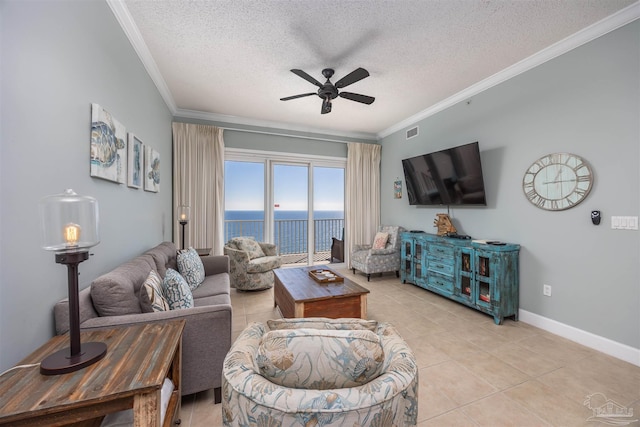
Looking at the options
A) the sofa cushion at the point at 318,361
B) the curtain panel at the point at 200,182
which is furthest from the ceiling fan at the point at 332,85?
the sofa cushion at the point at 318,361

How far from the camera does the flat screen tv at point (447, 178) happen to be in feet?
10.7

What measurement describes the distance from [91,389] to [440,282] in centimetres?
363

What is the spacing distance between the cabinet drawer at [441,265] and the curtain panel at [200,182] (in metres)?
3.37

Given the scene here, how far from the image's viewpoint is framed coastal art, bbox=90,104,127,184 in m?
1.63

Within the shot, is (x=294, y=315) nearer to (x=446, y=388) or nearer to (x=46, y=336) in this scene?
(x=446, y=388)

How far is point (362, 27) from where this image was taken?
2.27 meters

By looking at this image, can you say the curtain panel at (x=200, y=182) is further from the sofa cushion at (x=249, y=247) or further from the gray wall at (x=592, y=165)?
the gray wall at (x=592, y=165)

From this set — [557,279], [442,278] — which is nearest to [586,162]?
[557,279]

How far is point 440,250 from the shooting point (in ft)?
11.6

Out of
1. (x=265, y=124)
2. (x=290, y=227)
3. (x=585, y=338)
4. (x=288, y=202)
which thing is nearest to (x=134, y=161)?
(x=265, y=124)

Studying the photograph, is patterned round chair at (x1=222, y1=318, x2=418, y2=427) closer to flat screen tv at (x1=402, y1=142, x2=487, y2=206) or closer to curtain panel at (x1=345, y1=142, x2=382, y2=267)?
flat screen tv at (x1=402, y1=142, x2=487, y2=206)

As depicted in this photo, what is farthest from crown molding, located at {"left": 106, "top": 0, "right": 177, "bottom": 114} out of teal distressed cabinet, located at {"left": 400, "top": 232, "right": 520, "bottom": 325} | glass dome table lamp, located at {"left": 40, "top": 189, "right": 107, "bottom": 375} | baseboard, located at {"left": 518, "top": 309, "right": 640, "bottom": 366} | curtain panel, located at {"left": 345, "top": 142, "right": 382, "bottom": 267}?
baseboard, located at {"left": 518, "top": 309, "right": 640, "bottom": 366}

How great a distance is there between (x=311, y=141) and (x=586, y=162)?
3.92 meters

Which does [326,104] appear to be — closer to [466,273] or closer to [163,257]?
[163,257]
